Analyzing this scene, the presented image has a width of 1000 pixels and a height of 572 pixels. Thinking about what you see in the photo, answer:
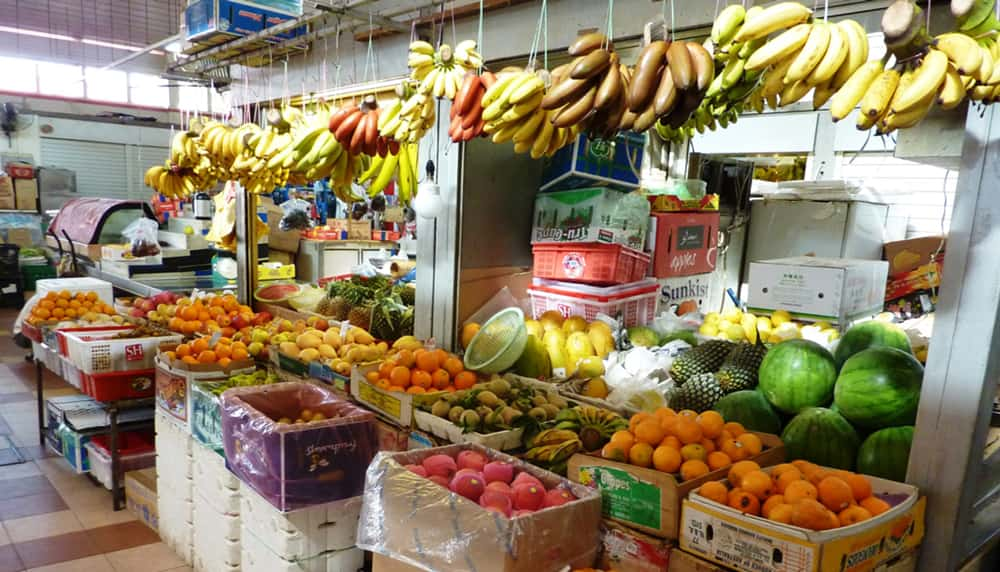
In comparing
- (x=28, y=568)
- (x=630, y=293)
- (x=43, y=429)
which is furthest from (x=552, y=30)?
(x=43, y=429)

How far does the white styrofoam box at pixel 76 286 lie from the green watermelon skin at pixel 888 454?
18.5 ft

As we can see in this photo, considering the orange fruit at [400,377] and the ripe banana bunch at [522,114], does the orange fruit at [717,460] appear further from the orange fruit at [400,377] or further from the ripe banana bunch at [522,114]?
the orange fruit at [400,377]

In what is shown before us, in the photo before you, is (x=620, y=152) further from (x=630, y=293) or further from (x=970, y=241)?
(x=970, y=241)

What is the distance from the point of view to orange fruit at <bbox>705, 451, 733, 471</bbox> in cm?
180

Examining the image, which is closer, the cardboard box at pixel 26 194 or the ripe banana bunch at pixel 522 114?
the ripe banana bunch at pixel 522 114

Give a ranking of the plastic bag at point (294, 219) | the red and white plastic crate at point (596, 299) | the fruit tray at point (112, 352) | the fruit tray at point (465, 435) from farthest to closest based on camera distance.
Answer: the plastic bag at point (294, 219), the fruit tray at point (112, 352), the red and white plastic crate at point (596, 299), the fruit tray at point (465, 435)

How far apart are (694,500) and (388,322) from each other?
242cm

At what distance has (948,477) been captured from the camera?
1775 millimetres

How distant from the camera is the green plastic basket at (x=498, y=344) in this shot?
2.92 m

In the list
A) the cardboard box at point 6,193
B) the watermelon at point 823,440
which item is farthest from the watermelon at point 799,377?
the cardboard box at point 6,193

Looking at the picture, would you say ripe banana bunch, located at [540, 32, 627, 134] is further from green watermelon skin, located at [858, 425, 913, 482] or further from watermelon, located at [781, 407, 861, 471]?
green watermelon skin, located at [858, 425, 913, 482]

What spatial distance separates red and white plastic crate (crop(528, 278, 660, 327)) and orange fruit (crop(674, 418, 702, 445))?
1.50m

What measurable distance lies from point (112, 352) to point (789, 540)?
364 cm

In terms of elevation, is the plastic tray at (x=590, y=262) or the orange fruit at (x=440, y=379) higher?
the plastic tray at (x=590, y=262)
